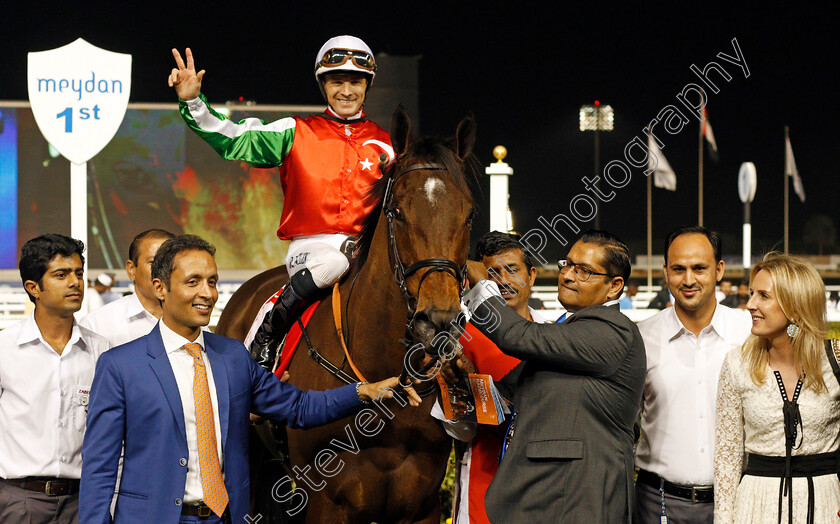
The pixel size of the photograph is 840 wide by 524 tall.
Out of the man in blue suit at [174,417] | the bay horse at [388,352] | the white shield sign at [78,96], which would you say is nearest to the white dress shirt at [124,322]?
the bay horse at [388,352]

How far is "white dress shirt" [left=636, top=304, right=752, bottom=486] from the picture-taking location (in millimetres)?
2904

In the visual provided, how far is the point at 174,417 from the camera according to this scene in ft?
7.56

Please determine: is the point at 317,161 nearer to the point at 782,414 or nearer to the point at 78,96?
the point at 782,414

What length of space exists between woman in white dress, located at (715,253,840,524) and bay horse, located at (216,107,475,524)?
0.99 meters

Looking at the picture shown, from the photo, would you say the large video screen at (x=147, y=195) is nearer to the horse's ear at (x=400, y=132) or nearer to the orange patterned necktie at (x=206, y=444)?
the horse's ear at (x=400, y=132)

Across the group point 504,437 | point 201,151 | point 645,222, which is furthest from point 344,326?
point 645,222

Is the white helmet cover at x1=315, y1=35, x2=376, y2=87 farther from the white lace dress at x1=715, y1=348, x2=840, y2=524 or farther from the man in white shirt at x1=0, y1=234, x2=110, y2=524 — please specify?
the white lace dress at x1=715, y1=348, x2=840, y2=524

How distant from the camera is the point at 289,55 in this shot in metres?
22.1

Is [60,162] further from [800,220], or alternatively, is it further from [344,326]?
[800,220]

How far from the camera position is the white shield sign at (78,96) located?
19.0ft

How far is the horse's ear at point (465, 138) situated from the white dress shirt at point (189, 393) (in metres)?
1.14

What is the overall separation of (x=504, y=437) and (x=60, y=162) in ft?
49.1

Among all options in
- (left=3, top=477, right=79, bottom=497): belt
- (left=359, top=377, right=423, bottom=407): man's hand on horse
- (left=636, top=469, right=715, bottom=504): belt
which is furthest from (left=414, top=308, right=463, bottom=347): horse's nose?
(left=3, top=477, right=79, bottom=497): belt

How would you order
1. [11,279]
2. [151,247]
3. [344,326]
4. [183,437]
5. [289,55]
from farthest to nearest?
[289,55] → [11,279] → [151,247] → [344,326] → [183,437]
